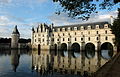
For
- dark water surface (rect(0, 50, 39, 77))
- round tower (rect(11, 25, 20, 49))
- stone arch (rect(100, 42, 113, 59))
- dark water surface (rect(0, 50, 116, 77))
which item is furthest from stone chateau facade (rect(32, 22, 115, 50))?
dark water surface (rect(0, 50, 39, 77))

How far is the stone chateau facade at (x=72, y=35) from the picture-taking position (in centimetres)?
8700

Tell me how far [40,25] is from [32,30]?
7.34m

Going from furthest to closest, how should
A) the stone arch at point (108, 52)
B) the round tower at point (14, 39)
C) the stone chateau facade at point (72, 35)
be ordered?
the round tower at point (14, 39), the stone chateau facade at point (72, 35), the stone arch at point (108, 52)

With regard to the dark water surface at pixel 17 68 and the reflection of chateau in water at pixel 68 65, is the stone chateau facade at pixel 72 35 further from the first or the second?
the dark water surface at pixel 17 68

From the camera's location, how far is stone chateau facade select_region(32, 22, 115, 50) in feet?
285

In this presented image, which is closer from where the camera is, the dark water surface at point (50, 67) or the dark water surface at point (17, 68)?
the dark water surface at point (17, 68)

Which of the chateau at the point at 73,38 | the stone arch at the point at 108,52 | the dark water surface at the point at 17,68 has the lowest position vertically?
the dark water surface at the point at 17,68

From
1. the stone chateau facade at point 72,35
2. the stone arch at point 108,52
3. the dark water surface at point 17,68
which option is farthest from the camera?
the stone chateau facade at point 72,35

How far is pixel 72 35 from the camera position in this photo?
97625 mm

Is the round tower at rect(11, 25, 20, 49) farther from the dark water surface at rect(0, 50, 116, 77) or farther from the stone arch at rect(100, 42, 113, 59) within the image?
the dark water surface at rect(0, 50, 116, 77)

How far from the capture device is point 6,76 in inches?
1025

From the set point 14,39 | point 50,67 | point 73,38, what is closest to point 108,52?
point 73,38

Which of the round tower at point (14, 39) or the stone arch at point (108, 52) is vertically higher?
the round tower at point (14, 39)

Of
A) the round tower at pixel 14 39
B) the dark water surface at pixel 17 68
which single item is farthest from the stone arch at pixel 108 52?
the round tower at pixel 14 39
